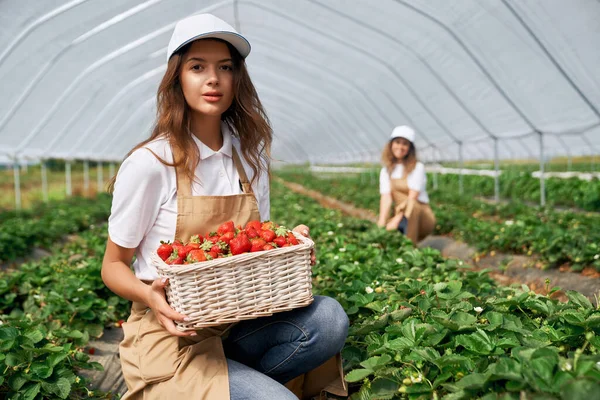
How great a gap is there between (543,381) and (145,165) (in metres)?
1.48

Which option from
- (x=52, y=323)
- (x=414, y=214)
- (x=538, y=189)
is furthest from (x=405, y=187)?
(x=538, y=189)

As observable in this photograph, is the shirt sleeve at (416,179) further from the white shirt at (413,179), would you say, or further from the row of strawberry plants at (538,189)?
the row of strawberry plants at (538,189)

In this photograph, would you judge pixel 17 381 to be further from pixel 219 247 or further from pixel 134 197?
pixel 219 247

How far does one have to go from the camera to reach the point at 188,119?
2.26 meters

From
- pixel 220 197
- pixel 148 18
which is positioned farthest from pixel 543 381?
pixel 148 18

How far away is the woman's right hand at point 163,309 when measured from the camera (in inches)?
73.2

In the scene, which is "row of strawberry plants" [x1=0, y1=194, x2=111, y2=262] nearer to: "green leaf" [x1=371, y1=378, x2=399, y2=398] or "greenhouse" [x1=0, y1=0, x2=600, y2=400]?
"greenhouse" [x1=0, y1=0, x2=600, y2=400]

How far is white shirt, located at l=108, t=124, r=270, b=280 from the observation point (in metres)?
2.07

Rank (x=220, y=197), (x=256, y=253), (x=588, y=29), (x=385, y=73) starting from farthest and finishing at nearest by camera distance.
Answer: (x=385, y=73) → (x=588, y=29) → (x=220, y=197) → (x=256, y=253)

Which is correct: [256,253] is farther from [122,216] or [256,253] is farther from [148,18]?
[148,18]

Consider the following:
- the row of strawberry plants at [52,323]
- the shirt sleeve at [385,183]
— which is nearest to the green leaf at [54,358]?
the row of strawberry plants at [52,323]

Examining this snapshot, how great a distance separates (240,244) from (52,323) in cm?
218

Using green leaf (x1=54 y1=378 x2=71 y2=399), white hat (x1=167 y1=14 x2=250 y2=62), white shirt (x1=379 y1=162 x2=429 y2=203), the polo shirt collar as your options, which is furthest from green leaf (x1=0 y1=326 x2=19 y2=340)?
white shirt (x1=379 y1=162 x2=429 y2=203)

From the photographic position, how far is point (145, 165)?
2.08 m
